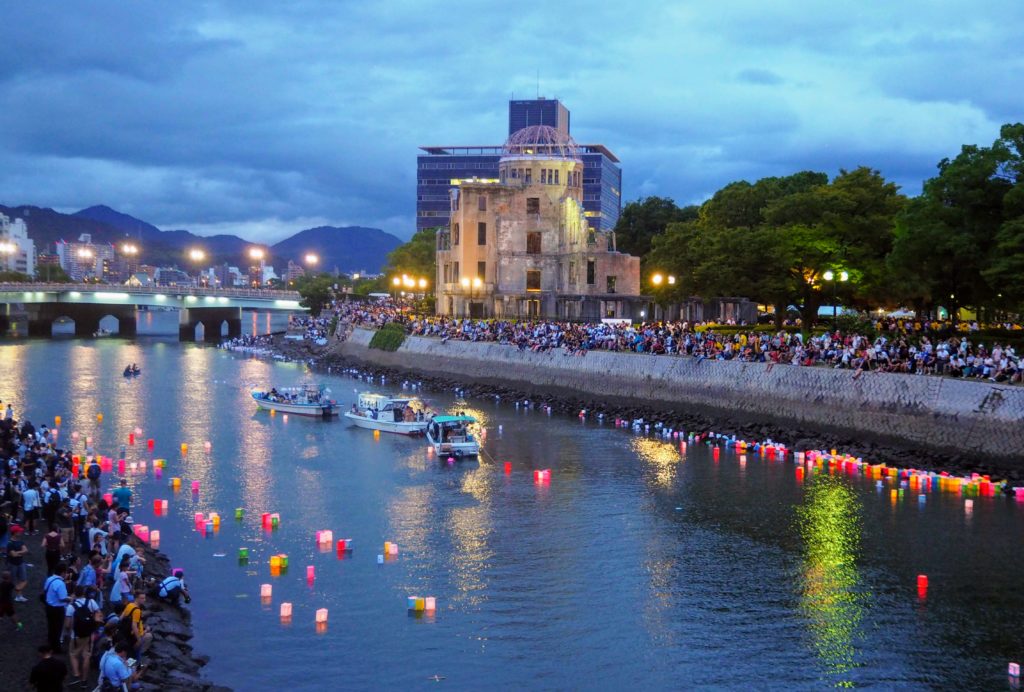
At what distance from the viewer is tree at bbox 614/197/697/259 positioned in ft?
394

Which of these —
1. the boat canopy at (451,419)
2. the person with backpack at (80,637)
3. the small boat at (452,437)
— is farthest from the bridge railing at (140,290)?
the person with backpack at (80,637)

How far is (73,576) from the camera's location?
2105 cm

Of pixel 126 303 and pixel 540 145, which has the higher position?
pixel 540 145

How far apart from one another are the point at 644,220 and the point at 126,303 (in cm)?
7929

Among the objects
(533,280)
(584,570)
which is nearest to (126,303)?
(533,280)

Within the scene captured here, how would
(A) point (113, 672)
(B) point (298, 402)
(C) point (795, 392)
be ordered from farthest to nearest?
(B) point (298, 402) → (C) point (795, 392) → (A) point (113, 672)

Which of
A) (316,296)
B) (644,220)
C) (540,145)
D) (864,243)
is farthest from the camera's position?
(316,296)

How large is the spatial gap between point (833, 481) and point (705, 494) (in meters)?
6.05

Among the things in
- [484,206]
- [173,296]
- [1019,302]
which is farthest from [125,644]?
[173,296]

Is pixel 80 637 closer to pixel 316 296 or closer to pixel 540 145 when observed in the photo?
pixel 540 145

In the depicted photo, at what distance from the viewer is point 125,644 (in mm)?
19312

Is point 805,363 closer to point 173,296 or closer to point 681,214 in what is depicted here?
point 681,214

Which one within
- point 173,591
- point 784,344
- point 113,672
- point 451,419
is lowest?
point 173,591

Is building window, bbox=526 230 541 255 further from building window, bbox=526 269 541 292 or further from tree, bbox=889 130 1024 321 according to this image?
tree, bbox=889 130 1024 321
